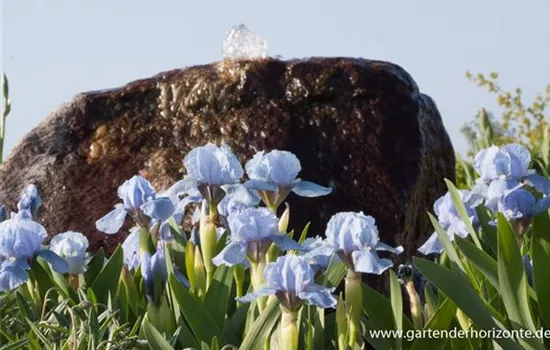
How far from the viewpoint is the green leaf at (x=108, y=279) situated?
2861 millimetres

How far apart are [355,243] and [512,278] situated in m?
0.42

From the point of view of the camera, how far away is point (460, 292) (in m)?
2.33

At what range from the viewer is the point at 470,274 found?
2.75m

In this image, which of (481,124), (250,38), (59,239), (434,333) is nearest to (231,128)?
(250,38)

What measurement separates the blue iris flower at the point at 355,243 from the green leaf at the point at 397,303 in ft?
0.57

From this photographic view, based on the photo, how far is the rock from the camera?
4.36 m

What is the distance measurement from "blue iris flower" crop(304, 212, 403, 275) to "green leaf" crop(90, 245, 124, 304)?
78 centimetres

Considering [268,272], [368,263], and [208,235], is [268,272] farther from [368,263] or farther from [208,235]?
[208,235]

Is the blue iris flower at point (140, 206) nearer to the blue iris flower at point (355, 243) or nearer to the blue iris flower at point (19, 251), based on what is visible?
the blue iris flower at point (19, 251)

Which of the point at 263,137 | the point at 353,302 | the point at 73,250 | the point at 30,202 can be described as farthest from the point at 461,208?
the point at 263,137

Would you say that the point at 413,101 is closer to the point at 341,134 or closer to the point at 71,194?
the point at 341,134

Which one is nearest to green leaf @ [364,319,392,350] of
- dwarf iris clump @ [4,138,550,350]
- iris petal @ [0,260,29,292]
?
dwarf iris clump @ [4,138,550,350]

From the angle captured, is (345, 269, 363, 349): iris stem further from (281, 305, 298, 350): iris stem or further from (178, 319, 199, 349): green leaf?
(178, 319, 199, 349): green leaf

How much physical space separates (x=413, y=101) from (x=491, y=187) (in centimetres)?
202
